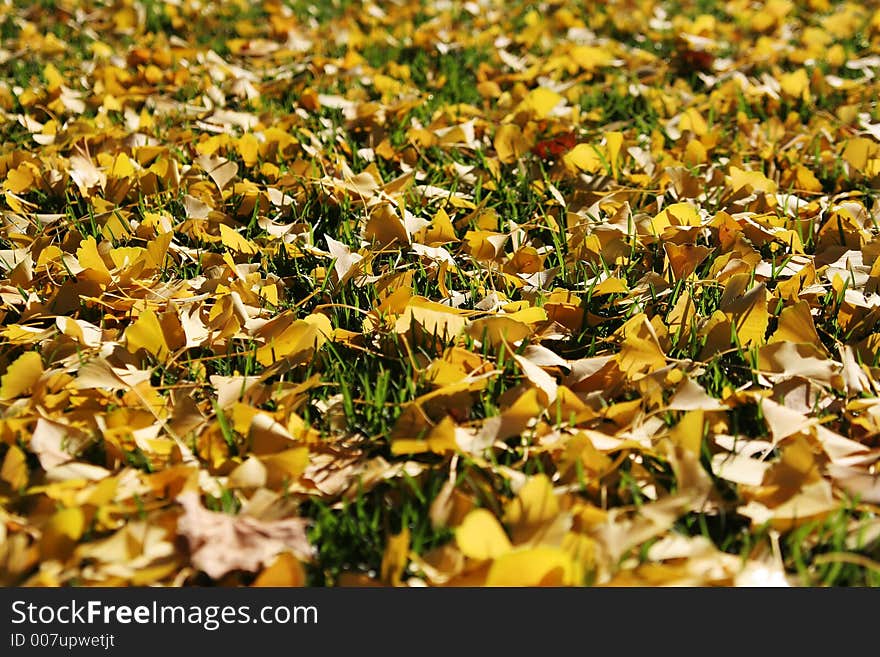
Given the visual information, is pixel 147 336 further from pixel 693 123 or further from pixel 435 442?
pixel 693 123

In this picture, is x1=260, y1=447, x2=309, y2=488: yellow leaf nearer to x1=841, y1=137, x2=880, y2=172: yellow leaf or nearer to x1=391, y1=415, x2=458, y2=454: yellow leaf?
x1=391, y1=415, x2=458, y2=454: yellow leaf

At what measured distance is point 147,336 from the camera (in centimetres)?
146

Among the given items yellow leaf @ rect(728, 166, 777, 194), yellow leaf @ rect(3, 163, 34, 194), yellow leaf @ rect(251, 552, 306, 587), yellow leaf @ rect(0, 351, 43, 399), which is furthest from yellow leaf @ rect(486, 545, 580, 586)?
yellow leaf @ rect(3, 163, 34, 194)

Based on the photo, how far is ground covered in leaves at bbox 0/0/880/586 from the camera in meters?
1.11

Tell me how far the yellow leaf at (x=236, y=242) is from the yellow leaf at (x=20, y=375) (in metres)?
0.54

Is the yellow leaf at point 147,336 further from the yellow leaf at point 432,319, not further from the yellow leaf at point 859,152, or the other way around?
the yellow leaf at point 859,152

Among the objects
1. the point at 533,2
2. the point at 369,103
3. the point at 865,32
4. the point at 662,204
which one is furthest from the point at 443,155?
the point at 865,32

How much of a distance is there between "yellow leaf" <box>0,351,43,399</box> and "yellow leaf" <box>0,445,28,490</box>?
173 millimetres

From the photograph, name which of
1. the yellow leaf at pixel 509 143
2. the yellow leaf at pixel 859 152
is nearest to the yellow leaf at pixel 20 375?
the yellow leaf at pixel 509 143

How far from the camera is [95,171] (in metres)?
2.13

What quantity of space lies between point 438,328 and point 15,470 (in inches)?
27.2

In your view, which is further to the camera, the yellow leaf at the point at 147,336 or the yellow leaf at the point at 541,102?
the yellow leaf at the point at 541,102

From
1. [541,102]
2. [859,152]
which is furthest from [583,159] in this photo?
[859,152]

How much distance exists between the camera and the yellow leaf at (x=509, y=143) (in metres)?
2.28
